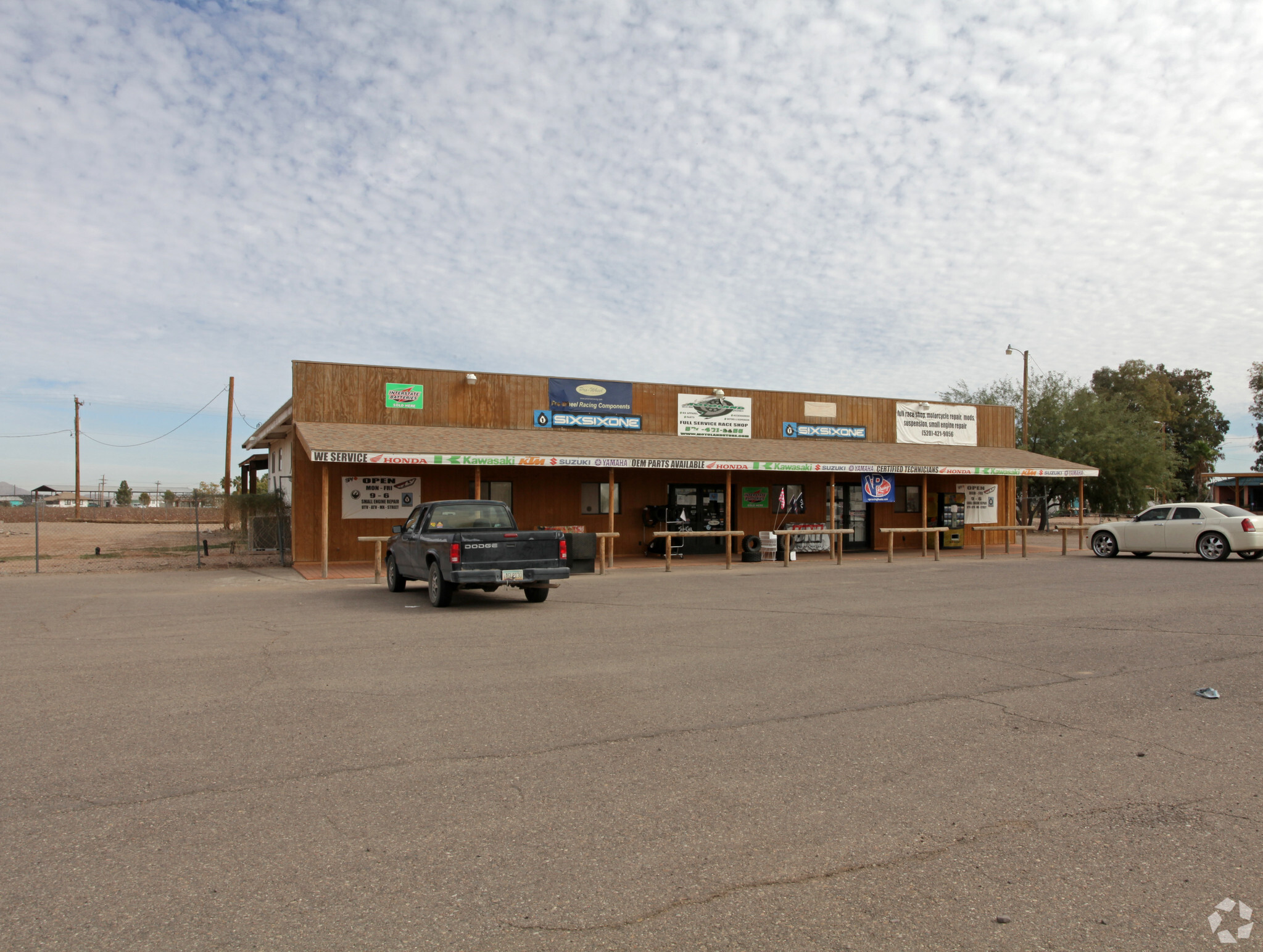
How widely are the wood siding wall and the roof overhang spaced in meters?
0.77

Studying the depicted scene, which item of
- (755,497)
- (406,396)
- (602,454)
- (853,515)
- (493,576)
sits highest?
(406,396)

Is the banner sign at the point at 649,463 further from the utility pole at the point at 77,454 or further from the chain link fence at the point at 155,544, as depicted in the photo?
the utility pole at the point at 77,454

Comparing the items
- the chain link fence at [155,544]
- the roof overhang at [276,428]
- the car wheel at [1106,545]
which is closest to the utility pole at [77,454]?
the chain link fence at [155,544]

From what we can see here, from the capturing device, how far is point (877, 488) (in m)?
26.1

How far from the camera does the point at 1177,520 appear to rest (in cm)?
2172

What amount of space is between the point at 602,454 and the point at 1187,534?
14676mm

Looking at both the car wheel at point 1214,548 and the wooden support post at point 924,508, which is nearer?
the car wheel at point 1214,548

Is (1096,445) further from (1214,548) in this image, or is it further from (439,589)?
(439,589)

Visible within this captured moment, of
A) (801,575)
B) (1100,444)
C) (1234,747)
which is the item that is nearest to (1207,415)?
(1100,444)

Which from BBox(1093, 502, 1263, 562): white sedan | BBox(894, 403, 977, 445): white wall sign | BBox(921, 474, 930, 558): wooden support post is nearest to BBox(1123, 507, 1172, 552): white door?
BBox(1093, 502, 1263, 562): white sedan

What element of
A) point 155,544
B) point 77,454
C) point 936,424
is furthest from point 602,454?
point 77,454

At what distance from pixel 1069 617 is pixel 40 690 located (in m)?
11.3

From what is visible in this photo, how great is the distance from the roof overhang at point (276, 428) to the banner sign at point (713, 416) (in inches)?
420

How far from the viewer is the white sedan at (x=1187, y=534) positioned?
20.5 metres
